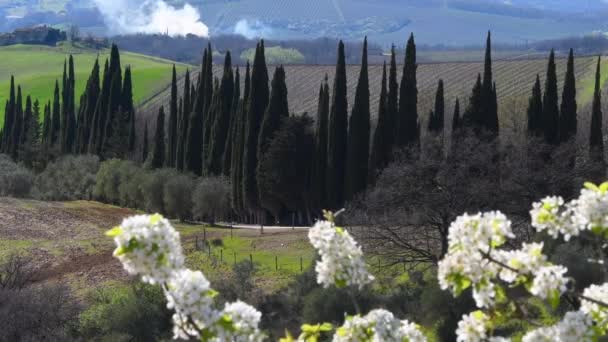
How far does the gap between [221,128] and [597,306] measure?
4685 cm

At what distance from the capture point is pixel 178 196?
49.1m

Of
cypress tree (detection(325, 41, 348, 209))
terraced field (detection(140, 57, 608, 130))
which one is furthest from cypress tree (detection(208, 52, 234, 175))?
terraced field (detection(140, 57, 608, 130))

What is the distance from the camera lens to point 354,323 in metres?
6.21

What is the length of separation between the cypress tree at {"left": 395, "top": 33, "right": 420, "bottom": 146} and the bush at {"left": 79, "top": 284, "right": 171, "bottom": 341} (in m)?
17.5

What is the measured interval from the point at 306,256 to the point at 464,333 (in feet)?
88.6

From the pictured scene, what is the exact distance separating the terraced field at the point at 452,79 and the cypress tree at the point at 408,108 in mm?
25766

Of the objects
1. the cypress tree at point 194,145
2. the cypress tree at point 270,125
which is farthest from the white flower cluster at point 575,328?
the cypress tree at point 194,145

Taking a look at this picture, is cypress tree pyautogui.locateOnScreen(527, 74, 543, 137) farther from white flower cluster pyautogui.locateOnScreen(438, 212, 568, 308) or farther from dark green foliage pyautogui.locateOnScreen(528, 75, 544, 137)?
white flower cluster pyautogui.locateOnScreen(438, 212, 568, 308)

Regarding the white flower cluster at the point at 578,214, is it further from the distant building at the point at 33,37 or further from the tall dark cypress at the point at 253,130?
the distant building at the point at 33,37

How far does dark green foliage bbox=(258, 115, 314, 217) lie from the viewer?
45.3 metres

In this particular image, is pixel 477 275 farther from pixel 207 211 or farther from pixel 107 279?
pixel 207 211

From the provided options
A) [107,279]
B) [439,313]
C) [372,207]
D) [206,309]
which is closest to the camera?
[206,309]

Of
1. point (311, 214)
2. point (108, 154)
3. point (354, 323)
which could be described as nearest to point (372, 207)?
point (311, 214)

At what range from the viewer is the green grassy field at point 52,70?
118 metres
